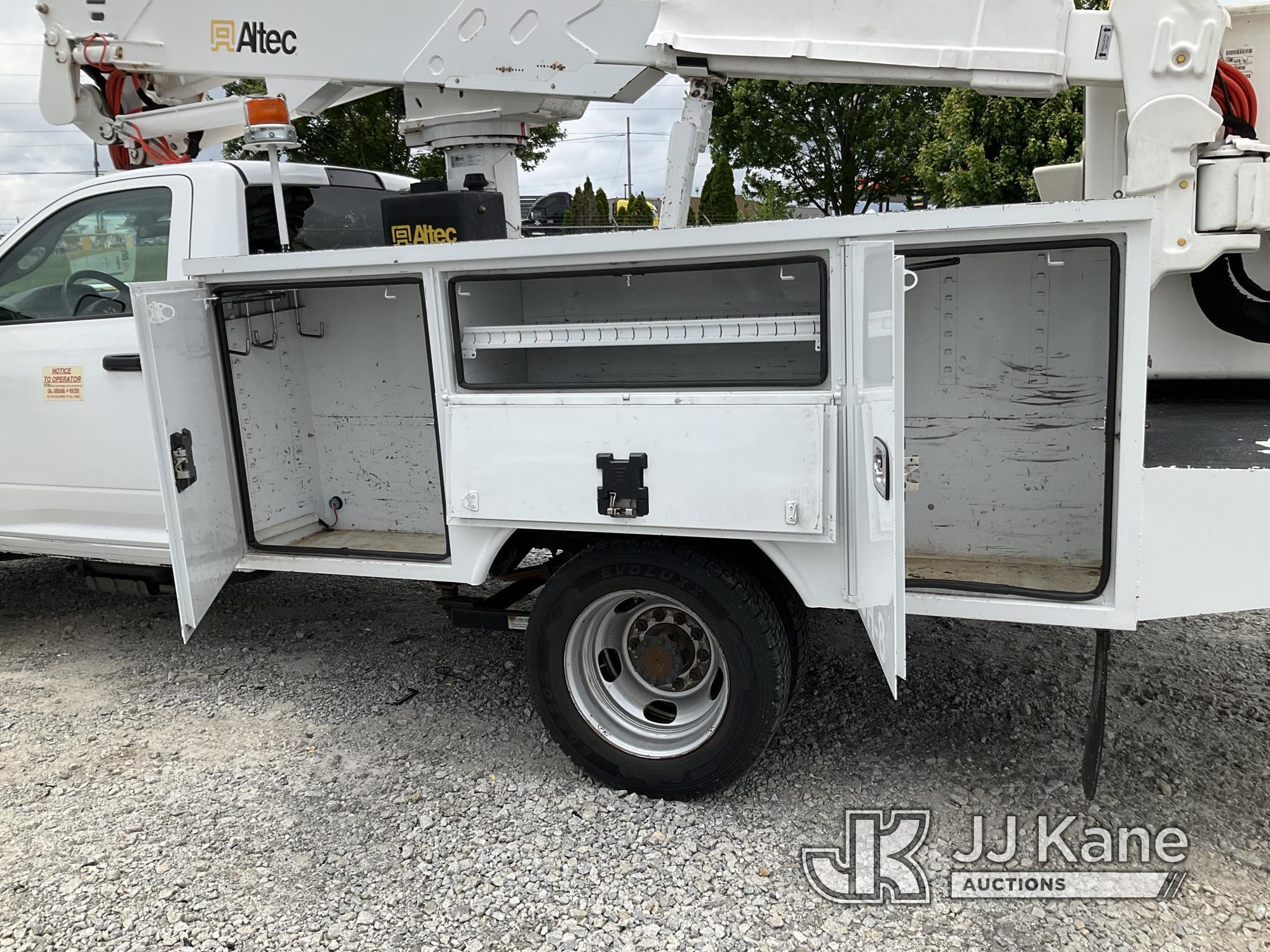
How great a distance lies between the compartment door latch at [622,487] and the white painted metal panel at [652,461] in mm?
17

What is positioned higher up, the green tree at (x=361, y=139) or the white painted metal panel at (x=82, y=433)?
the green tree at (x=361, y=139)

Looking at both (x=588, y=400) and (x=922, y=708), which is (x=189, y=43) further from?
(x=922, y=708)

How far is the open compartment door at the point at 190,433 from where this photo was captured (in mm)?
3383

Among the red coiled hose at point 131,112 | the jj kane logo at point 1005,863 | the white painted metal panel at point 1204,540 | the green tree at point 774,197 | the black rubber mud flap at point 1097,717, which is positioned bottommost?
the jj kane logo at point 1005,863

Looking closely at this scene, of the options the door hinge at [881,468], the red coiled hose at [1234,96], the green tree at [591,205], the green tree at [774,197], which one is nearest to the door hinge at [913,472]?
the door hinge at [881,468]

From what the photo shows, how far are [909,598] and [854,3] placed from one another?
7.03 ft

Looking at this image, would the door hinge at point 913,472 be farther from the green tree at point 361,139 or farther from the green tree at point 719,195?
the green tree at point 719,195

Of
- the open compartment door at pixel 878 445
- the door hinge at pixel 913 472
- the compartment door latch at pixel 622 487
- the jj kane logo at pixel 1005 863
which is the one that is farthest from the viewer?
the door hinge at pixel 913 472

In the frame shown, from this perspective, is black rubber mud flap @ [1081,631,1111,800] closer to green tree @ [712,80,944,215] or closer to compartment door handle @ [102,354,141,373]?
compartment door handle @ [102,354,141,373]

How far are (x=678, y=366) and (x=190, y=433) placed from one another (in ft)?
6.18

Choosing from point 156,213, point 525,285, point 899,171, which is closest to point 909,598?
point 525,285

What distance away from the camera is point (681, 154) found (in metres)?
3.94

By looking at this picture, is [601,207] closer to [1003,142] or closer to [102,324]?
[1003,142]

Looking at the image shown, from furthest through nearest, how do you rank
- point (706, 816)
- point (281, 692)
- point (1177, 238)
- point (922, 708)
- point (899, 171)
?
point (899, 171) < point (281, 692) < point (922, 708) < point (1177, 238) < point (706, 816)
